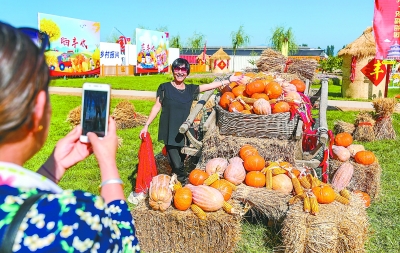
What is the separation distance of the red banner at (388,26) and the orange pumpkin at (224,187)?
10925 millimetres

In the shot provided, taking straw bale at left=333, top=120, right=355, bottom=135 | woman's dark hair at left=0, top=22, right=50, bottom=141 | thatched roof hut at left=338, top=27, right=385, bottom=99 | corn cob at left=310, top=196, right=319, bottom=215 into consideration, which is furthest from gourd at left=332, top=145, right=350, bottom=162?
thatched roof hut at left=338, top=27, right=385, bottom=99

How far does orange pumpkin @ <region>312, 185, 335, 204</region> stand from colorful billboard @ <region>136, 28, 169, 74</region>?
3149 centimetres

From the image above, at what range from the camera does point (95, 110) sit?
1.50 m

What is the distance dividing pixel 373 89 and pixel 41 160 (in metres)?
13.6

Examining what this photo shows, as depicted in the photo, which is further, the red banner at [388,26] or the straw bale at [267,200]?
the red banner at [388,26]

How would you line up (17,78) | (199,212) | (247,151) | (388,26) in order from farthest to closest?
(388,26), (247,151), (199,212), (17,78)

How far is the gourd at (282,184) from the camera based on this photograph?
4160 millimetres

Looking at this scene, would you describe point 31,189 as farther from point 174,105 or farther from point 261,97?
point 174,105

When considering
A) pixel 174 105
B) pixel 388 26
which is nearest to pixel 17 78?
pixel 174 105

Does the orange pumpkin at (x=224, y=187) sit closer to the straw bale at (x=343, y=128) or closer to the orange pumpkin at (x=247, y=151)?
the orange pumpkin at (x=247, y=151)

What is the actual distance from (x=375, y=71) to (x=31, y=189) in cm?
1584

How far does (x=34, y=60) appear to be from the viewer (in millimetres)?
1064

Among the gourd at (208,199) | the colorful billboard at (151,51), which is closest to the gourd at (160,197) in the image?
the gourd at (208,199)

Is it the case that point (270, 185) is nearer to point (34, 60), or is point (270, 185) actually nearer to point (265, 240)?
point (265, 240)
